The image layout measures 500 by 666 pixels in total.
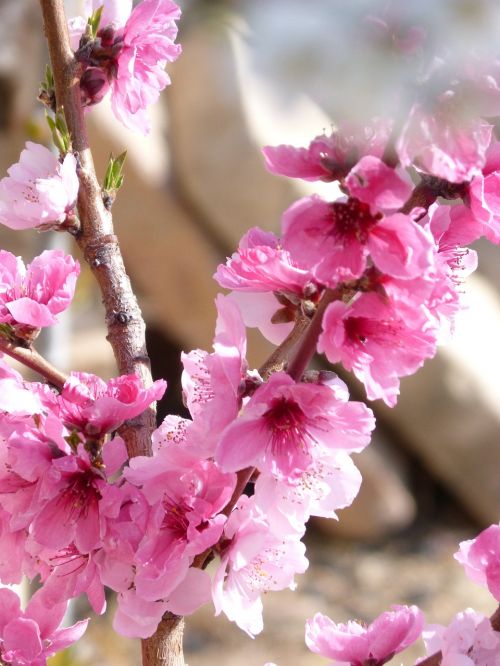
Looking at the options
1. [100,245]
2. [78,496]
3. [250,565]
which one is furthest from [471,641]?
[100,245]

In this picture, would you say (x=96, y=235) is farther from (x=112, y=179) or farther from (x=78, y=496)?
(x=78, y=496)

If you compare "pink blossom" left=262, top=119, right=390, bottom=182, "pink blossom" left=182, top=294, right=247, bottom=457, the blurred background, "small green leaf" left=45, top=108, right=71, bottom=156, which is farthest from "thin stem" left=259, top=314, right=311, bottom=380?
the blurred background

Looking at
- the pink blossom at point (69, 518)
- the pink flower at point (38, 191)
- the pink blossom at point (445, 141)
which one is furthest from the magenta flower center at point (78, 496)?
the pink blossom at point (445, 141)

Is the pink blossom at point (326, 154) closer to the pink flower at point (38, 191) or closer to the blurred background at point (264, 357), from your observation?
the pink flower at point (38, 191)

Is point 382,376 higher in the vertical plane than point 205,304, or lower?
higher

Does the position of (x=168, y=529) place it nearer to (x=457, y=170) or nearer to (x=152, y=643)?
(x=152, y=643)

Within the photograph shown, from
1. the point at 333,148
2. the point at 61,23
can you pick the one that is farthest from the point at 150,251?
the point at 333,148
